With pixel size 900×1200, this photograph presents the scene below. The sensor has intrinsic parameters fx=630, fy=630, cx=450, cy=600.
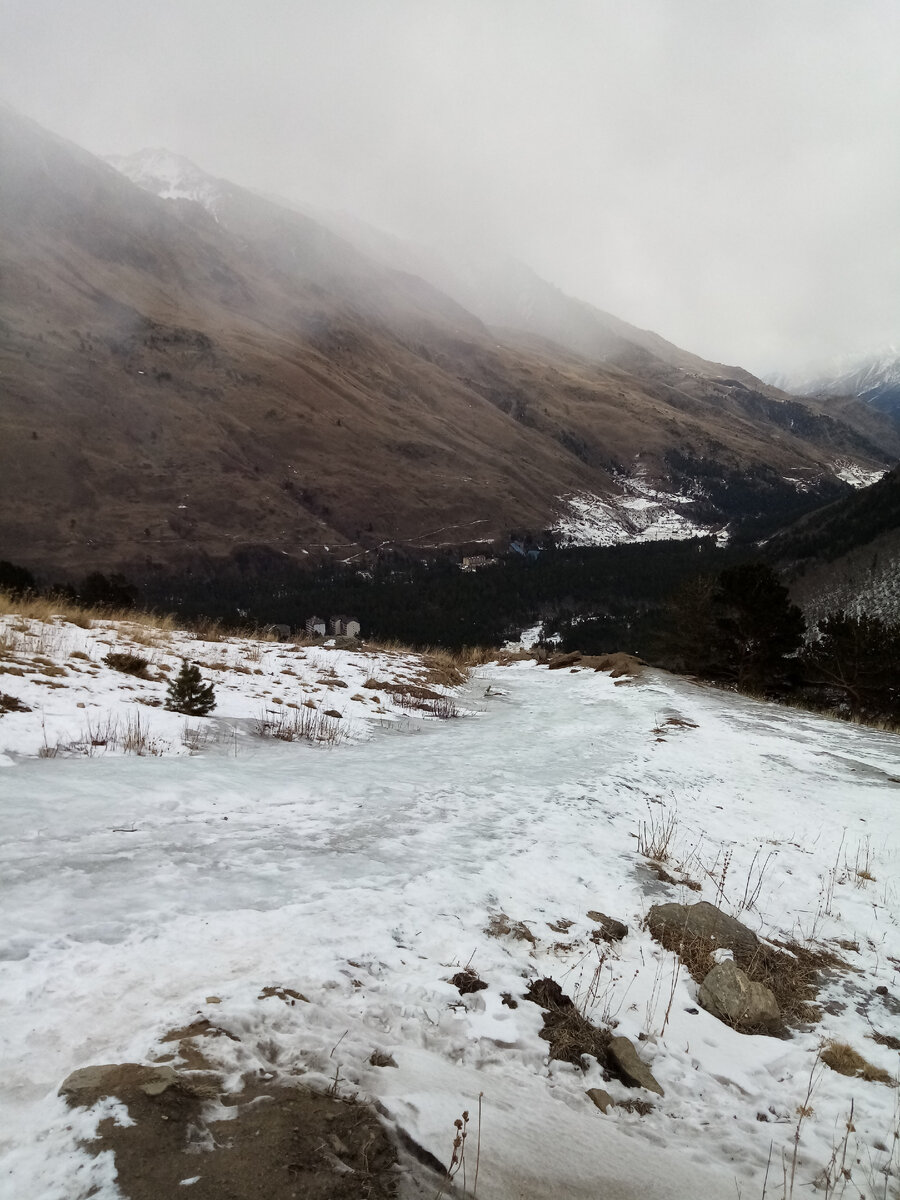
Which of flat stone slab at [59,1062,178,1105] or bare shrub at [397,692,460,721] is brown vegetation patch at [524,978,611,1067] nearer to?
flat stone slab at [59,1062,178,1105]

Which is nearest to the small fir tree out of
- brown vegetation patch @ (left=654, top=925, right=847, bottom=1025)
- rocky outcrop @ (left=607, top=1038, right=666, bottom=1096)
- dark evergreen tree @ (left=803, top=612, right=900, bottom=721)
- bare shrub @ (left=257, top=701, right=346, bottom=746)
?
bare shrub @ (left=257, top=701, right=346, bottom=746)

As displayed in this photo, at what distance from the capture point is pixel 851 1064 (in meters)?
3.61

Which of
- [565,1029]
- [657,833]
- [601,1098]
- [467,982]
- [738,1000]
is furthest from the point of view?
[657,833]

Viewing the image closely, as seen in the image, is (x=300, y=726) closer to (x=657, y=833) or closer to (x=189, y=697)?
(x=189, y=697)

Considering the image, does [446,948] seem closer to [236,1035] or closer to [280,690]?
[236,1035]

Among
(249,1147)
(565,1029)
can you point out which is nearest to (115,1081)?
(249,1147)

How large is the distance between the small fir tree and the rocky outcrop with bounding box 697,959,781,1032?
8.09 m

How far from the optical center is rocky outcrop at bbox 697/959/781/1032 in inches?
156

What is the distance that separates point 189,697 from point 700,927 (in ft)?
26.1

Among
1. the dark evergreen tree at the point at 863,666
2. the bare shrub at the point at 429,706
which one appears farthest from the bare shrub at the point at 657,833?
the dark evergreen tree at the point at 863,666

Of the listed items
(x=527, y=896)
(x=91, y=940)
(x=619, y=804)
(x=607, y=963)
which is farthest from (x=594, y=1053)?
(x=619, y=804)

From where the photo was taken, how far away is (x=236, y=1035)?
9.58ft

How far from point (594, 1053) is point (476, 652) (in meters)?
31.0

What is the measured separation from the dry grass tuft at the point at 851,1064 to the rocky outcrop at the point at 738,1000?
12.9 inches
